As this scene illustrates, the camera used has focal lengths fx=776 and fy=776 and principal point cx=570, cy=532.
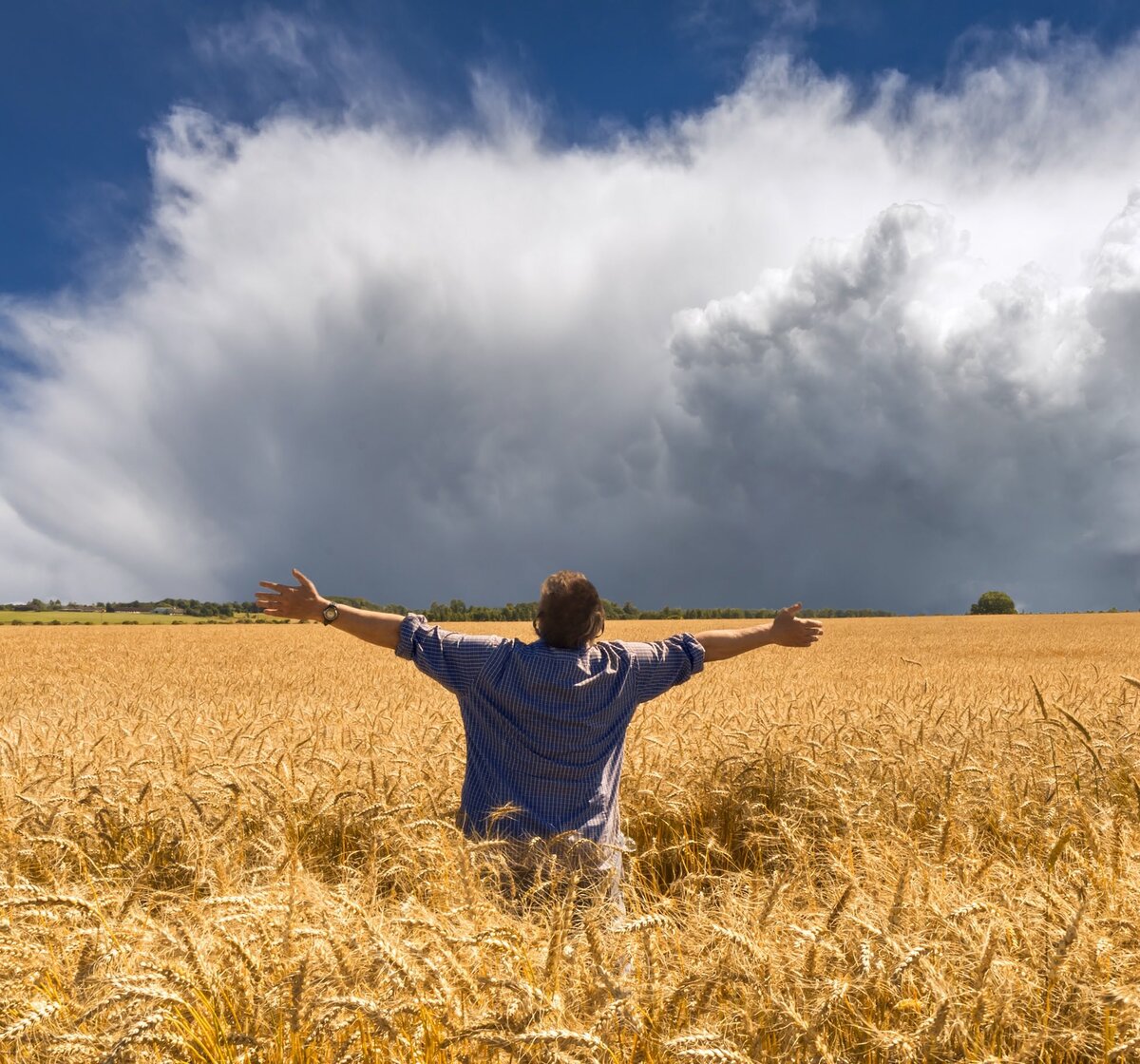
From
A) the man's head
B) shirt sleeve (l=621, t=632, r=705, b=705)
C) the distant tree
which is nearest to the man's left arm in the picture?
the man's head

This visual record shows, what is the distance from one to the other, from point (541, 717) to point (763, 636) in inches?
46.0

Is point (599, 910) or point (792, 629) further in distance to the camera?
point (792, 629)

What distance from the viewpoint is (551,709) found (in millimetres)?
3057

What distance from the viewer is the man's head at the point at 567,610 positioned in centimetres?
305

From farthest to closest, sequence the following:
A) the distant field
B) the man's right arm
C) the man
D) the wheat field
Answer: the distant field < the man's right arm < the man < the wheat field

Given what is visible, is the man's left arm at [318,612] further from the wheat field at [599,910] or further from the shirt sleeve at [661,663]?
the shirt sleeve at [661,663]

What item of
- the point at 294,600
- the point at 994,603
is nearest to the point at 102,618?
the point at 294,600

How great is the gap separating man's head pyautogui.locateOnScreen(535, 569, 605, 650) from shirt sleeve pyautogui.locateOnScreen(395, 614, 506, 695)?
271 millimetres

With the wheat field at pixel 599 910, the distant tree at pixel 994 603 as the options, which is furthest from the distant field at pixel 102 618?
the distant tree at pixel 994 603

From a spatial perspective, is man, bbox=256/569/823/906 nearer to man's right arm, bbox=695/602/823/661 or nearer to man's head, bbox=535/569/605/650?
man's head, bbox=535/569/605/650

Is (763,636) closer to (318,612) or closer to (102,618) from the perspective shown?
(318,612)

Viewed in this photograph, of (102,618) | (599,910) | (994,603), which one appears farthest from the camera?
(994,603)

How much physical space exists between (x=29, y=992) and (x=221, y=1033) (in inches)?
29.3

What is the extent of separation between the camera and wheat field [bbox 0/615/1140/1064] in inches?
67.0
